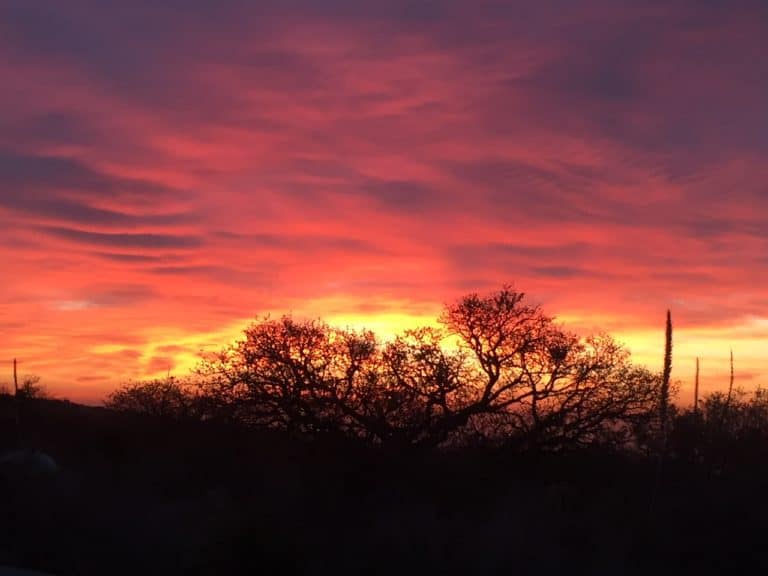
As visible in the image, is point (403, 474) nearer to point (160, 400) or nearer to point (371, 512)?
point (371, 512)

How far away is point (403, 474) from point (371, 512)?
138 inches

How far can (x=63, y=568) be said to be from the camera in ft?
51.2

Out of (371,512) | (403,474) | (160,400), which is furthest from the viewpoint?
(160,400)

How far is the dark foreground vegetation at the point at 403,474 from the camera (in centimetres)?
1661

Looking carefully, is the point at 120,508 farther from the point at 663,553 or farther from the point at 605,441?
the point at 605,441

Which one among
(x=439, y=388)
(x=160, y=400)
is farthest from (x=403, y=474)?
(x=160, y=400)

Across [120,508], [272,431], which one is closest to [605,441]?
[272,431]

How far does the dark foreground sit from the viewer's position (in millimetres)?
16203

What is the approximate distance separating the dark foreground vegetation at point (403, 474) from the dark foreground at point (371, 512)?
6 centimetres

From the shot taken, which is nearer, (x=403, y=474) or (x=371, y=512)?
(x=371, y=512)

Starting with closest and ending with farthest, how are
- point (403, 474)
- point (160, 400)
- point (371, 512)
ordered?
point (371, 512) < point (403, 474) < point (160, 400)

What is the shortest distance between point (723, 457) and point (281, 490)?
13.8 metres

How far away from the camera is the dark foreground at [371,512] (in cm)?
1620

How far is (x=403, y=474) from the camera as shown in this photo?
24.1m
